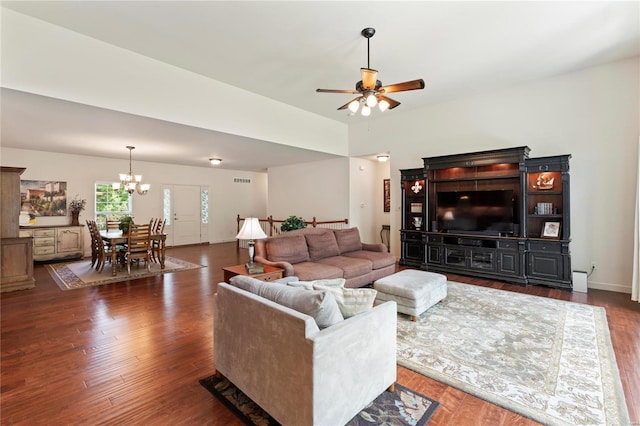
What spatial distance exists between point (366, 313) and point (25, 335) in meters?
3.66

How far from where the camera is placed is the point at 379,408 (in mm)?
2041

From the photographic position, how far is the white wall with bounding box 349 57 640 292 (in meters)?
4.55

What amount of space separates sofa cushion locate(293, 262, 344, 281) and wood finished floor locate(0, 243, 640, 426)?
124 cm

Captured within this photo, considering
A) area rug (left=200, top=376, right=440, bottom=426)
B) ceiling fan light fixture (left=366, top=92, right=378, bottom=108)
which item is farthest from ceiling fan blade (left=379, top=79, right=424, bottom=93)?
area rug (left=200, top=376, right=440, bottom=426)

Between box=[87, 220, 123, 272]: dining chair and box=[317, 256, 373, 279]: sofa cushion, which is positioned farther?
box=[87, 220, 123, 272]: dining chair

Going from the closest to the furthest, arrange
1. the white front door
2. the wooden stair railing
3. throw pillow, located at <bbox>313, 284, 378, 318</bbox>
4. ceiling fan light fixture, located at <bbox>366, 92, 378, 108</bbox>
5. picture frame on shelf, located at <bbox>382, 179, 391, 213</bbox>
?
1. throw pillow, located at <bbox>313, 284, 378, 318</bbox>
2. ceiling fan light fixture, located at <bbox>366, 92, 378, 108</bbox>
3. the wooden stair railing
4. picture frame on shelf, located at <bbox>382, 179, 391, 213</bbox>
5. the white front door

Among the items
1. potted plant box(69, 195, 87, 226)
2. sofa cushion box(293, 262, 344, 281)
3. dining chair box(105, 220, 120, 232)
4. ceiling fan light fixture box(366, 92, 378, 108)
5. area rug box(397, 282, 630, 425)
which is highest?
ceiling fan light fixture box(366, 92, 378, 108)

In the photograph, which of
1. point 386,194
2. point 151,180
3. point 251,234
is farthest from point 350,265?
point 151,180

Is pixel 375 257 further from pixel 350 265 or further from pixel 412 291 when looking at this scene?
pixel 412 291

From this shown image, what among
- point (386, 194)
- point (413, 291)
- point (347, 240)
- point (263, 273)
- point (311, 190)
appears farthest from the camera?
point (311, 190)

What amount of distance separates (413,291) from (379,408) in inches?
64.0

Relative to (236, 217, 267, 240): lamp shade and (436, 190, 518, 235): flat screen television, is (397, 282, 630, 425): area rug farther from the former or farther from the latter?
(236, 217, 267, 240): lamp shade

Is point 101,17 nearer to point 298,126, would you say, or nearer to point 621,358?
point 298,126

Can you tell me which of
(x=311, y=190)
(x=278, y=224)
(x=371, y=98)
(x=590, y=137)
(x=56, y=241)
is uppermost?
(x=371, y=98)
